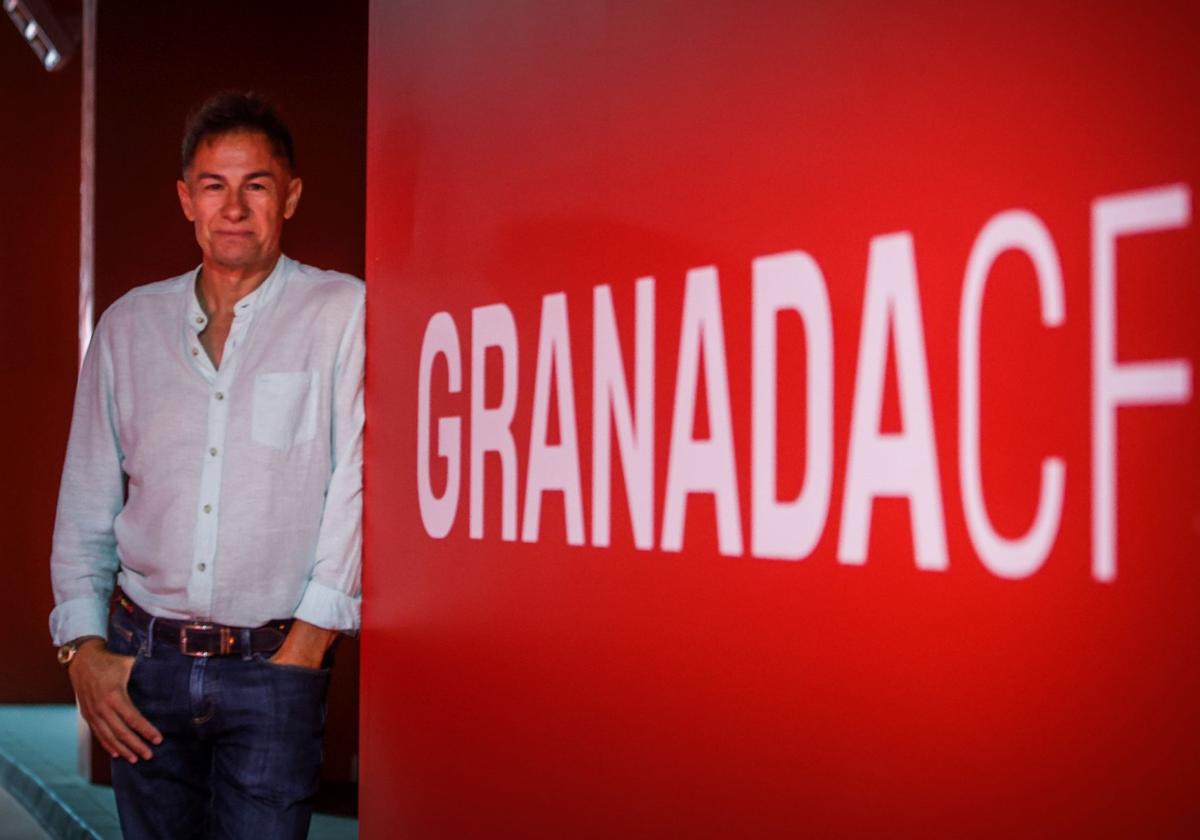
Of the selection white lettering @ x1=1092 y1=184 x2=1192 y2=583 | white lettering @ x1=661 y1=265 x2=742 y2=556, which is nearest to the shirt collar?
white lettering @ x1=661 y1=265 x2=742 y2=556

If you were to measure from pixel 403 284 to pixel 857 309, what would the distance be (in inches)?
39.8

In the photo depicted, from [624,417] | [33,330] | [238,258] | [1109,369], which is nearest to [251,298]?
[238,258]

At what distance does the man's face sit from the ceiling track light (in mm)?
2586

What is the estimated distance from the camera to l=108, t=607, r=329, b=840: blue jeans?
200 cm

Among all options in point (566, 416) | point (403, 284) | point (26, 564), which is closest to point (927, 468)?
point (566, 416)

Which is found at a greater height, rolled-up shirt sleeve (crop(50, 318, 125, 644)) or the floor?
Answer: rolled-up shirt sleeve (crop(50, 318, 125, 644))

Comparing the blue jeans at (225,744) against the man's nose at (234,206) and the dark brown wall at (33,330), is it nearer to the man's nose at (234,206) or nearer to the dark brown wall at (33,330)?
the man's nose at (234,206)

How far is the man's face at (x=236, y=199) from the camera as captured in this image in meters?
2.13

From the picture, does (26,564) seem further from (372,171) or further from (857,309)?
(857,309)

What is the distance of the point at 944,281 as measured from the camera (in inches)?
44.6

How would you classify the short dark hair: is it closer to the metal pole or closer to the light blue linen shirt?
the light blue linen shirt

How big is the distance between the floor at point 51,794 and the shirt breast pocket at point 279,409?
1.74 meters

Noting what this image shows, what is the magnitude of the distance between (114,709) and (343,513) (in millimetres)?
468

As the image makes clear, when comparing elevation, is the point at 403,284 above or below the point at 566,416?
above
